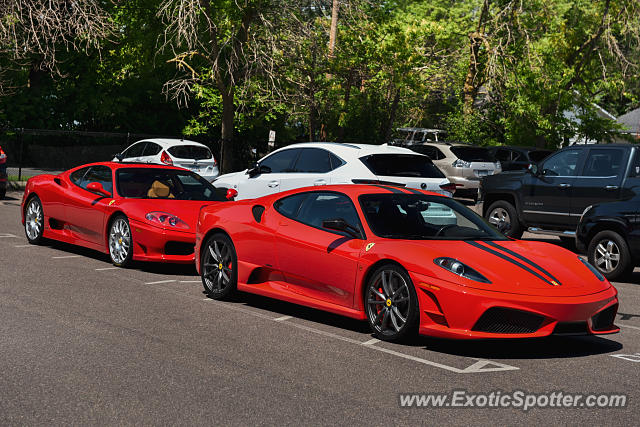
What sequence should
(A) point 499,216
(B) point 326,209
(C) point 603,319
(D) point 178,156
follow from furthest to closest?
(D) point 178,156
(A) point 499,216
(B) point 326,209
(C) point 603,319

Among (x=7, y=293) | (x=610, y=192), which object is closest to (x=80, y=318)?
(x=7, y=293)

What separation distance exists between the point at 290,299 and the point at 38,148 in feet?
96.6

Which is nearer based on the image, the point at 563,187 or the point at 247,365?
the point at 247,365

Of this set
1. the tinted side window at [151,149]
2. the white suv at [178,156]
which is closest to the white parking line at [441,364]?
the white suv at [178,156]

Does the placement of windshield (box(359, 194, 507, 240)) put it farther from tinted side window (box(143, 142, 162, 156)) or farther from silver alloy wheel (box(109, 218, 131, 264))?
tinted side window (box(143, 142, 162, 156))

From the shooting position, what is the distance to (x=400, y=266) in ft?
23.2

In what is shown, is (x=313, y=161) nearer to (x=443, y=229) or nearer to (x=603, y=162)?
(x=603, y=162)

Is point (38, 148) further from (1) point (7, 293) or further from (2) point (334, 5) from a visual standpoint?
(1) point (7, 293)

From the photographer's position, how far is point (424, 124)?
47.3m

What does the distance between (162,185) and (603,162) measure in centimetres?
748

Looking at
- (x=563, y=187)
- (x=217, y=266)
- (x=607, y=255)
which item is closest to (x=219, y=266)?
(x=217, y=266)

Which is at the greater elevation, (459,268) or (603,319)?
(459,268)

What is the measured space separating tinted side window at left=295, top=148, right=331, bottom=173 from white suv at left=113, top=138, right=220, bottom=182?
378 inches

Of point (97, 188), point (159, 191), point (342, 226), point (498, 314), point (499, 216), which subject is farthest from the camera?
point (499, 216)
